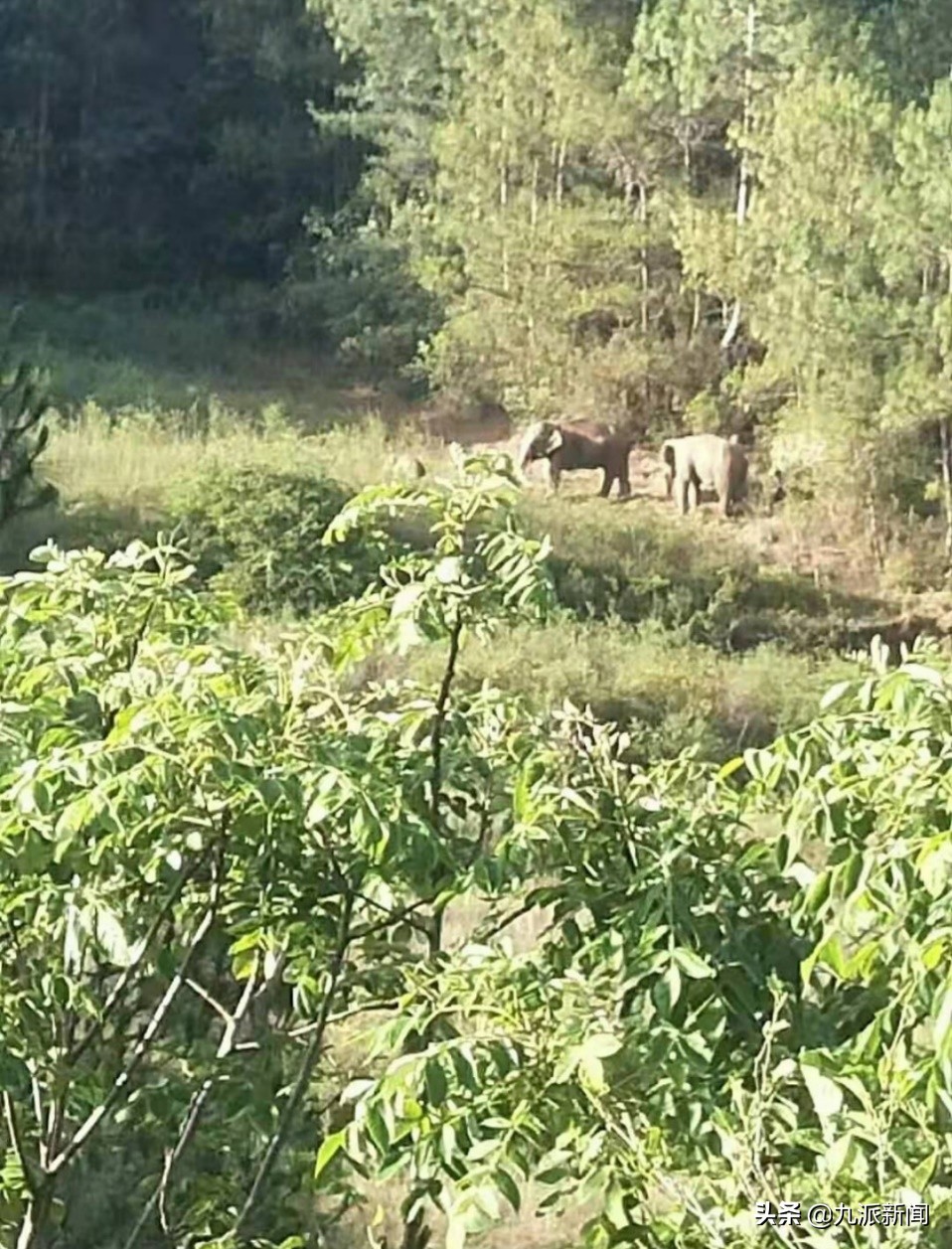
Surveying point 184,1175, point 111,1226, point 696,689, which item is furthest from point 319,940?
point 696,689

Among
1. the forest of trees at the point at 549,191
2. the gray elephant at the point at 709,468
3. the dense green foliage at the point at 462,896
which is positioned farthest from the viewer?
the gray elephant at the point at 709,468

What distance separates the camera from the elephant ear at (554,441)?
13.1 meters

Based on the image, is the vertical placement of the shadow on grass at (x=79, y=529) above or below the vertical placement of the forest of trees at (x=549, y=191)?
below

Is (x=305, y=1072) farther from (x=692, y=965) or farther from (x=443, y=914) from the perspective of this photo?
(x=692, y=965)

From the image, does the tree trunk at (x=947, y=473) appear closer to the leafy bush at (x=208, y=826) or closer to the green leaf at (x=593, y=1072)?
the leafy bush at (x=208, y=826)

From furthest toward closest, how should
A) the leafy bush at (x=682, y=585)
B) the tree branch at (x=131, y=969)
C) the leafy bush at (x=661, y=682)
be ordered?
the leafy bush at (x=682, y=585) → the leafy bush at (x=661, y=682) → the tree branch at (x=131, y=969)

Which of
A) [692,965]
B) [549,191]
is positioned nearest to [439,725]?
[692,965]

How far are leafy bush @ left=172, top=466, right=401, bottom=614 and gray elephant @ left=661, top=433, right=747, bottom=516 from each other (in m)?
3.10

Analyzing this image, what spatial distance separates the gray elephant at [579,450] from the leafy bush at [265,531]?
2454 millimetres

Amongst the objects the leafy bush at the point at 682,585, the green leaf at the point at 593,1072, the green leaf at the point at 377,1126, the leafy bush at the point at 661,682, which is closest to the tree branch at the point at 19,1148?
the green leaf at the point at 377,1126

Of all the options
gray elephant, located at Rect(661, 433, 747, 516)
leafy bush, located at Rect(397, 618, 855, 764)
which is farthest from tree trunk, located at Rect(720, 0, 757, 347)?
leafy bush, located at Rect(397, 618, 855, 764)

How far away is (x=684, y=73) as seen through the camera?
13.6 metres

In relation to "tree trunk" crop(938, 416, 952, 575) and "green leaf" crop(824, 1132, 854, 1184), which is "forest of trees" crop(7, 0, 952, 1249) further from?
"tree trunk" crop(938, 416, 952, 575)

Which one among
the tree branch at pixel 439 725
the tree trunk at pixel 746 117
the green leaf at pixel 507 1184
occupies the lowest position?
the green leaf at pixel 507 1184
